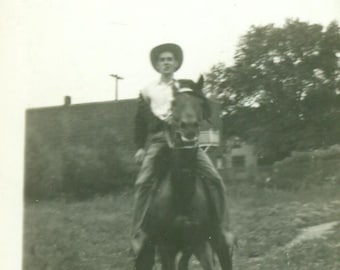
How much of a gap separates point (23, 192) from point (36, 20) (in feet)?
4.14

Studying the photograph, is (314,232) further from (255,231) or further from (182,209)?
(182,209)

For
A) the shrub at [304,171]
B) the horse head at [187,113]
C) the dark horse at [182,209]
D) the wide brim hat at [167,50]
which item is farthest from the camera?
the wide brim hat at [167,50]

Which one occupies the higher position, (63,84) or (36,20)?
(36,20)

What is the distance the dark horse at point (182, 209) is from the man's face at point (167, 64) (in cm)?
24

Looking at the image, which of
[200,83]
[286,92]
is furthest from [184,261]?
[286,92]

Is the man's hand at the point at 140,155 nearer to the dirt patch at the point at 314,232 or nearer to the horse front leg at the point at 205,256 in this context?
the horse front leg at the point at 205,256

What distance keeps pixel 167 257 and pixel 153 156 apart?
0.64 m

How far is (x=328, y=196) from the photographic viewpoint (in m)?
2.92

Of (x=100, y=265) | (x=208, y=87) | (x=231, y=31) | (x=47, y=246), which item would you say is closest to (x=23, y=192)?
(x=47, y=246)

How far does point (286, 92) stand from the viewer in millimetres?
2982

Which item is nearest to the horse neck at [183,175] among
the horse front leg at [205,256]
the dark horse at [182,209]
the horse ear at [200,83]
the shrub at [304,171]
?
the dark horse at [182,209]

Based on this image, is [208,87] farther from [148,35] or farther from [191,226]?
[191,226]

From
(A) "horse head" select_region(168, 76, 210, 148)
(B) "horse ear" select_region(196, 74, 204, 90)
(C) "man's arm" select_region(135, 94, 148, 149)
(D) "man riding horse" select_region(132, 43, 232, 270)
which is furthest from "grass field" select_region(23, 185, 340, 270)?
(B) "horse ear" select_region(196, 74, 204, 90)

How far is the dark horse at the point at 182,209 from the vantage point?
8.85 ft
